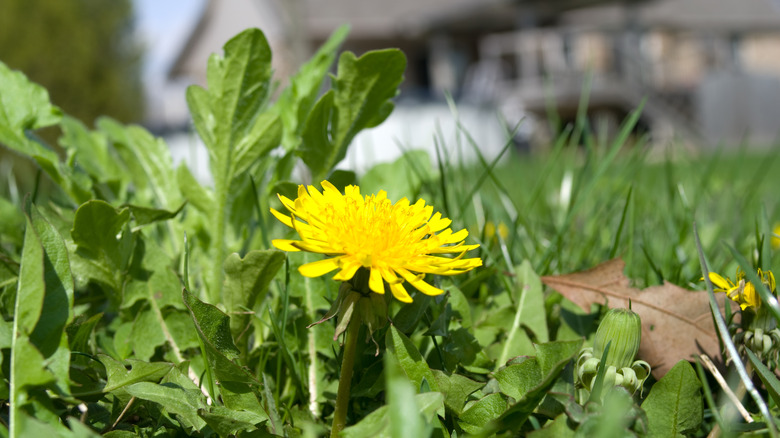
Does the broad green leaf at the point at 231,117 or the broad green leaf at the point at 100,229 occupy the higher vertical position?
the broad green leaf at the point at 231,117

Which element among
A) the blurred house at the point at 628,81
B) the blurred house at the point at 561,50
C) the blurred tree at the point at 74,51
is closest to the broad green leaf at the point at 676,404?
the blurred house at the point at 561,50

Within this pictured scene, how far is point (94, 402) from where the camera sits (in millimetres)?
769

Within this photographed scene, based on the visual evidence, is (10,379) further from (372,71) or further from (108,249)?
(372,71)

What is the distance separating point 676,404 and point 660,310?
216mm

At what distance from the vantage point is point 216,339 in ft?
2.62

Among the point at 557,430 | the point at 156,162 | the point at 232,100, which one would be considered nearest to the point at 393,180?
the point at 232,100

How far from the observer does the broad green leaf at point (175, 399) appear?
2.29 feet

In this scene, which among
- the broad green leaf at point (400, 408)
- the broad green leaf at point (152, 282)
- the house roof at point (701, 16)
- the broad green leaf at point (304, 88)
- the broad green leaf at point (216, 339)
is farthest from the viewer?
the house roof at point (701, 16)

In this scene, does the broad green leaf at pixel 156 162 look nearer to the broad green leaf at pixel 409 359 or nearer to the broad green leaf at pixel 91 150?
the broad green leaf at pixel 91 150

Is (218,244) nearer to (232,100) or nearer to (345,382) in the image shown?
(232,100)

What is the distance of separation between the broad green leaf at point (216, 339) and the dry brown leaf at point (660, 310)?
0.49 m

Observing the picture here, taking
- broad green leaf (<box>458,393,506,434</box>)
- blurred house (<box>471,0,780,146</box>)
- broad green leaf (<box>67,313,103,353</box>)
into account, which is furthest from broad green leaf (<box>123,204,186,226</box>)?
blurred house (<box>471,0,780,146</box>)

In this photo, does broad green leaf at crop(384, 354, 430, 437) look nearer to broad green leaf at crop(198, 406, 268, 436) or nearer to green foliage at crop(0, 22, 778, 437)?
green foliage at crop(0, 22, 778, 437)

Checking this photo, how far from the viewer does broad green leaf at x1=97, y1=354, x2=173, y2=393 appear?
0.72 m
